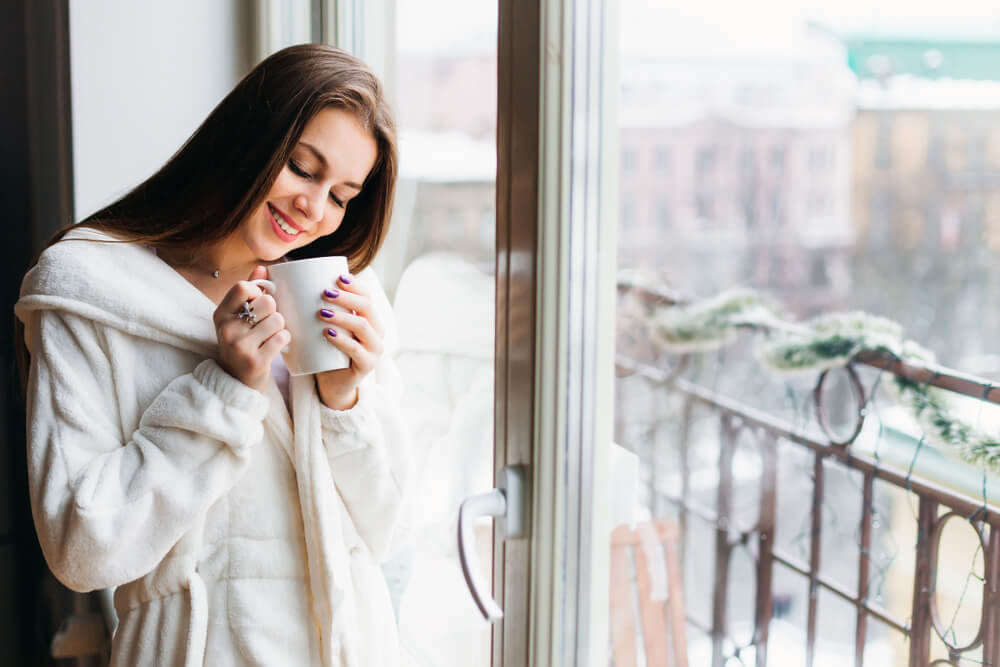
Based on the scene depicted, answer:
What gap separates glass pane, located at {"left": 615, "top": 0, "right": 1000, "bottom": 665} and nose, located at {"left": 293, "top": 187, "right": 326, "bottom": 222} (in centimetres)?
33

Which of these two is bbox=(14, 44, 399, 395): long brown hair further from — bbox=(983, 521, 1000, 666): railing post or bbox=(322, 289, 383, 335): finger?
bbox=(983, 521, 1000, 666): railing post

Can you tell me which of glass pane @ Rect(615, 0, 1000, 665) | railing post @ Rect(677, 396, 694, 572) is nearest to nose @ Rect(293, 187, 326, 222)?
glass pane @ Rect(615, 0, 1000, 665)

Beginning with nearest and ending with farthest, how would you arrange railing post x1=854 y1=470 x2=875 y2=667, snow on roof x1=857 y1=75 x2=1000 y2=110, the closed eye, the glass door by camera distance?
snow on roof x1=857 y1=75 x2=1000 y2=110, railing post x1=854 y1=470 x2=875 y2=667, the glass door, the closed eye

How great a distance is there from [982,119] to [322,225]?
2.25ft

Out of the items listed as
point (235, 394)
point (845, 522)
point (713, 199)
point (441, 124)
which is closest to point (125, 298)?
point (235, 394)

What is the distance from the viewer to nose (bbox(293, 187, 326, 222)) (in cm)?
93

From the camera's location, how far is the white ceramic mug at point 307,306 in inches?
33.2

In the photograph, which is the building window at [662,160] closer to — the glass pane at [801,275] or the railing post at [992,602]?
the glass pane at [801,275]

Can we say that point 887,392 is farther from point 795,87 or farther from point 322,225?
point 322,225

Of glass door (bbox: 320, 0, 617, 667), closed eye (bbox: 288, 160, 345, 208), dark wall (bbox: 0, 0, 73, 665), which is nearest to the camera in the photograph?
glass door (bbox: 320, 0, 617, 667)

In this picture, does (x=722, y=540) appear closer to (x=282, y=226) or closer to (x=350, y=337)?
(x=350, y=337)

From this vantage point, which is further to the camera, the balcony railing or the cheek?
the cheek

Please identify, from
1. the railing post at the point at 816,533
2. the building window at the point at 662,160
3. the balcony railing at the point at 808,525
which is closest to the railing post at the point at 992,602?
the balcony railing at the point at 808,525

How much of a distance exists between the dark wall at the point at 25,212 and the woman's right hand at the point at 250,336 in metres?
1.17
